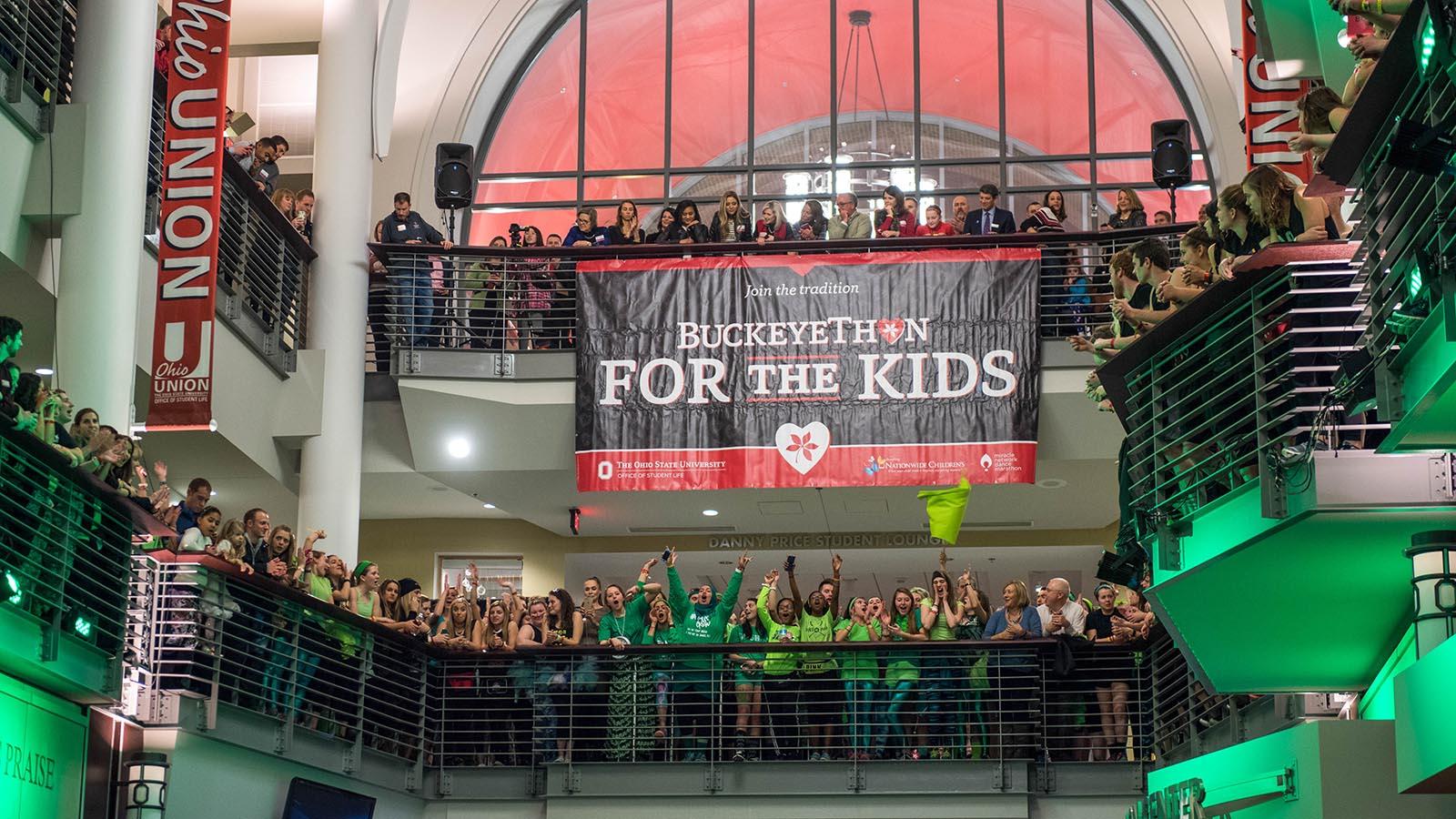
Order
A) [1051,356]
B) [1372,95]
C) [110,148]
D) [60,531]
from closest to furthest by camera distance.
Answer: [1372,95]
[60,531]
[110,148]
[1051,356]

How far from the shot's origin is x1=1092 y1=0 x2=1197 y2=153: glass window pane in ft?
71.8

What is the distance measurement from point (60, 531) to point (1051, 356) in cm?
1009

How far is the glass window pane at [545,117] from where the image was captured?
22656mm

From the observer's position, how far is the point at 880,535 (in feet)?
70.7

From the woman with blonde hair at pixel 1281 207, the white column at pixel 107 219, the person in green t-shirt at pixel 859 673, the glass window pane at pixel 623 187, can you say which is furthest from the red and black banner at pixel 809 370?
the woman with blonde hair at pixel 1281 207

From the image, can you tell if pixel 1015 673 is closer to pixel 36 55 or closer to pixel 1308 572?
pixel 1308 572

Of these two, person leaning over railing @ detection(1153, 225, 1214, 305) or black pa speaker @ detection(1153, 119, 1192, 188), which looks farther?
black pa speaker @ detection(1153, 119, 1192, 188)

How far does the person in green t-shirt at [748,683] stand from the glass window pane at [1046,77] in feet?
26.5

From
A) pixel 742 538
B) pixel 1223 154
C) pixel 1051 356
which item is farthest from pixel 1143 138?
pixel 742 538

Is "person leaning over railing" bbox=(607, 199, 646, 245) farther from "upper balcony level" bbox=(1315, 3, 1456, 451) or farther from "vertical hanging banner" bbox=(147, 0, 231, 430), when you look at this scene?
"upper balcony level" bbox=(1315, 3, 1456, 451)

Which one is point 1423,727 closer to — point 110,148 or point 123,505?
point 123,505

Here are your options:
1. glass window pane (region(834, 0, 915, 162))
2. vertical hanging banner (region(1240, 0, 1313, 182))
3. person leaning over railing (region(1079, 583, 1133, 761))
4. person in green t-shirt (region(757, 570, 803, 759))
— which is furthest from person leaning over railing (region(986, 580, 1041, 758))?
glass window pane (region(834, 0, 915, 162))

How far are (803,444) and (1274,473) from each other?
359 inches

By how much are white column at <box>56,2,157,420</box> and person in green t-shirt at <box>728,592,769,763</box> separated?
554 cm
